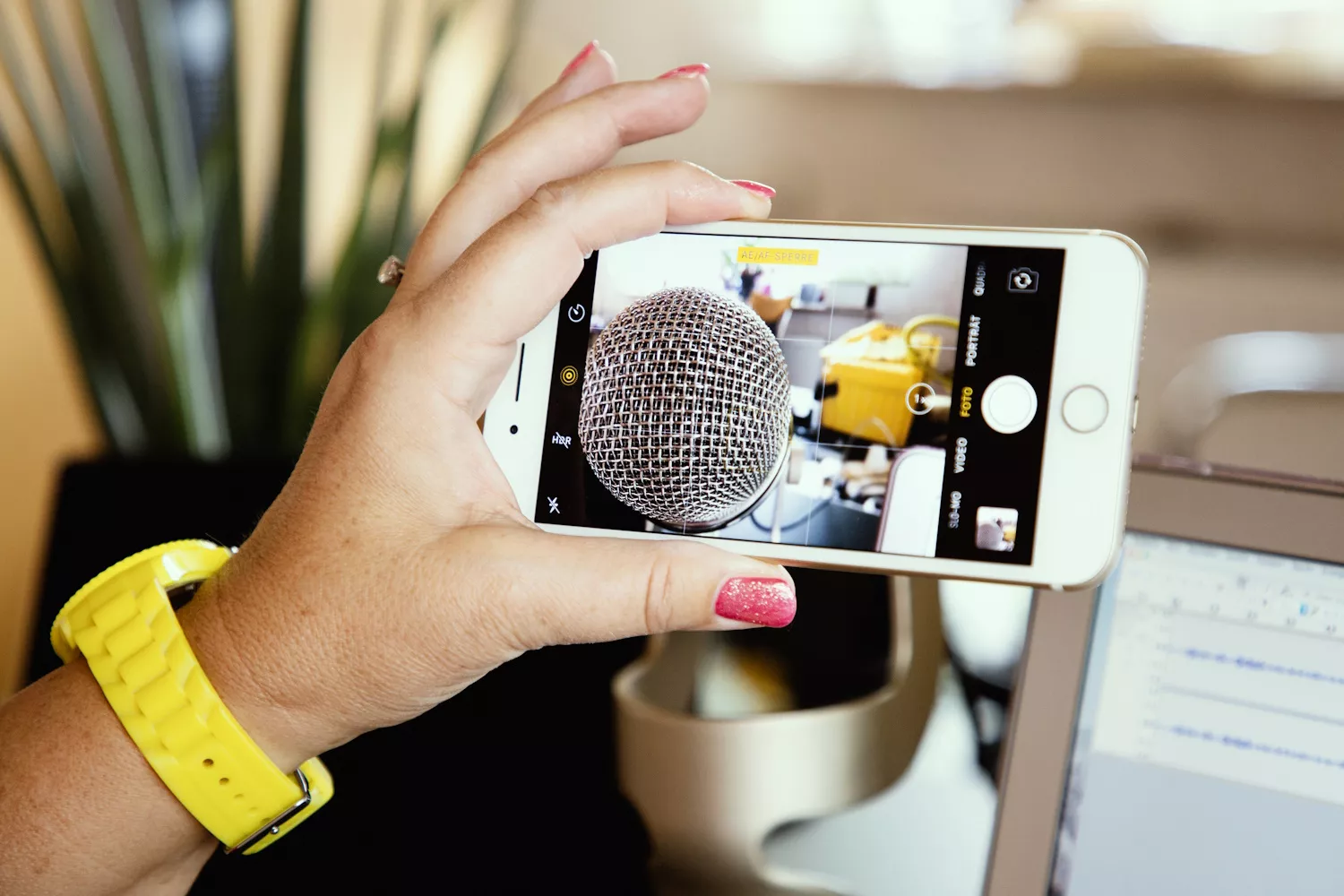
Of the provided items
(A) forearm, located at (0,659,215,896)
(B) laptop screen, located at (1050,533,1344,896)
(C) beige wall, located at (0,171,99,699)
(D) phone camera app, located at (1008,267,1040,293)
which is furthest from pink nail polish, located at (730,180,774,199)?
(C) beige wall, located at (0,171,99,699)

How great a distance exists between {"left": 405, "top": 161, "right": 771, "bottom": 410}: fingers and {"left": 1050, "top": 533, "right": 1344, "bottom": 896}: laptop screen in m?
A: 0.25

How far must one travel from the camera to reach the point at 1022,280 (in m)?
0.39

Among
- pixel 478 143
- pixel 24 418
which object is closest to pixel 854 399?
pixel 478 143

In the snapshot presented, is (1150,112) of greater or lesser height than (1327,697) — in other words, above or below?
above

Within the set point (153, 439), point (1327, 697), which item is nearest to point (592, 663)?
point (1327, 697)

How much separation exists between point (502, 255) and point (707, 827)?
32cm

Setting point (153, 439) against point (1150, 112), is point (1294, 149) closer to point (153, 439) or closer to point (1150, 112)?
point (1150, 112)

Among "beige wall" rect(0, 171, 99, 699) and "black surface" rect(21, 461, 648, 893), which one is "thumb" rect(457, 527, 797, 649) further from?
"beige wall" rect(0, 171, 99, 699)

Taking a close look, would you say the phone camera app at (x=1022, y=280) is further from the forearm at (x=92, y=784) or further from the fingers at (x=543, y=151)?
the forearm at (x=92, y=784)

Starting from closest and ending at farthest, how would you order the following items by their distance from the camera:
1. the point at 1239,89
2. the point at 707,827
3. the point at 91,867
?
the point at 91,867, the point at 707,827, the point at 1239,89

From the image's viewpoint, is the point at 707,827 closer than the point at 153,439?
Yes

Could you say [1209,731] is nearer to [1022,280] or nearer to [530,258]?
[1022,280]

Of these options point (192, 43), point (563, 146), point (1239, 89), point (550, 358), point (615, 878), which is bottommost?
point (615, 878)

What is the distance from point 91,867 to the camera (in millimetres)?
351
